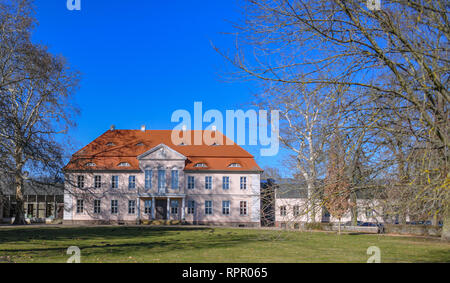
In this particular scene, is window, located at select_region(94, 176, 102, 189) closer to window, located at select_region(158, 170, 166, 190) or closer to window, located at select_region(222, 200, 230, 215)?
window, located at select_region(158, 170, 166, 190)

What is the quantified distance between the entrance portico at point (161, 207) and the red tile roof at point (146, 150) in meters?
3.81

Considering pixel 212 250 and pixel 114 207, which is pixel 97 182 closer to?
pixel 114 207

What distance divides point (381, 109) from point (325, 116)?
30.7 inches

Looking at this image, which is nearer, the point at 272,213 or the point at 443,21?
the point at 443,21

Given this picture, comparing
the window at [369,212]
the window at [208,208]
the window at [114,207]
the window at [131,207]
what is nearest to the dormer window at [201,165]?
the window at [208,208]

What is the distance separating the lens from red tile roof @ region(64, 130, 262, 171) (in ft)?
158

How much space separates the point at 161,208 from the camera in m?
48.9

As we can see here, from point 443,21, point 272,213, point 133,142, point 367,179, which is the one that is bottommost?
point 272,213

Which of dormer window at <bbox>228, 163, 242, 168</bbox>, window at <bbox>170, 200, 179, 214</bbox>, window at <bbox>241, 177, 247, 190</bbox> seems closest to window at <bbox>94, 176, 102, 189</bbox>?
window at <bbox>170, 200, 179, 214</bbox>

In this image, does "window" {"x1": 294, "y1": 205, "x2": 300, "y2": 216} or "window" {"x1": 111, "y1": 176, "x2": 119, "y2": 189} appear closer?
"window" {"x1": 294, "y1": 205, "x2": 300, "y2": 216}

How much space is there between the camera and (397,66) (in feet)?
19.1

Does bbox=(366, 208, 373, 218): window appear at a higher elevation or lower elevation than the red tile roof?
lower
